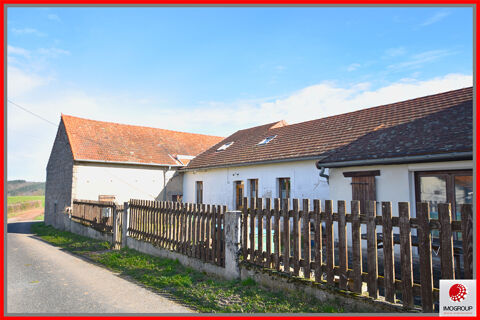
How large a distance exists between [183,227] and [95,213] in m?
7.09

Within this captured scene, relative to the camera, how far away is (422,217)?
137 inches

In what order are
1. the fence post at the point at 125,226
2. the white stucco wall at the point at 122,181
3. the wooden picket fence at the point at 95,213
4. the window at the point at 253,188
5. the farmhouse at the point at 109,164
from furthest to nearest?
the farmhouse at the point at 109,164 → the white stucco wall at the point at 122,181 → the window at the point at 253,188 → the wooden picket fence at the point at 95,213 → the fence post at the point at 125,226

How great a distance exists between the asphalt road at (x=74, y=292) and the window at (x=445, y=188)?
6.56m

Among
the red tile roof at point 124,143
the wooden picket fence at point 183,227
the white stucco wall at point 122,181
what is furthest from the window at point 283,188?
the red tile roof at point 124,143

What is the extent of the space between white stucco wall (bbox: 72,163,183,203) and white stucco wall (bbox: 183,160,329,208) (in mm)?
1192

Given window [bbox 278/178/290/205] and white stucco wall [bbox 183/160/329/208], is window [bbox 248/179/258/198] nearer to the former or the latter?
white stucco wall [bbox 183/160/329/208]

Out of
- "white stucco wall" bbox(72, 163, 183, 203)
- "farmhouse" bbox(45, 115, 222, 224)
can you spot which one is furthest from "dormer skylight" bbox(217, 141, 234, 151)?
"white stucco wall" bbox(72, 163, 183, 203)

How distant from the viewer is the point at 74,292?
4.98 m

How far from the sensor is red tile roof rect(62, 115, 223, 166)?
17.7 metres

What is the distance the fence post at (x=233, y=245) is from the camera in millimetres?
5488

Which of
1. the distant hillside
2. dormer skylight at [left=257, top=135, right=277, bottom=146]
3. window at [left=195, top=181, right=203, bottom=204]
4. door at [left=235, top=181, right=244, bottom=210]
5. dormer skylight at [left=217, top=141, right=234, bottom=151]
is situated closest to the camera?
door at [left=235, top=181, right=244, bottom=210]

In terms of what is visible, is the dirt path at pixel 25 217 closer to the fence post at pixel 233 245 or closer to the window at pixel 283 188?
the window at pixel 283 188

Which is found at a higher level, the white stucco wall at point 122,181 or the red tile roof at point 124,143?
the red tile roof at point 124,143

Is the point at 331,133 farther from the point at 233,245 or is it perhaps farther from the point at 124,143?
the point at 124,143
